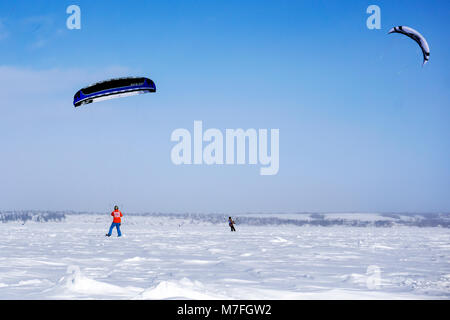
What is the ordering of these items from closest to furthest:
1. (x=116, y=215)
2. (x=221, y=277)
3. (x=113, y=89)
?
1. (x=221, y=277)
2. (x=113, y=89)
3. (x=116, y=215)

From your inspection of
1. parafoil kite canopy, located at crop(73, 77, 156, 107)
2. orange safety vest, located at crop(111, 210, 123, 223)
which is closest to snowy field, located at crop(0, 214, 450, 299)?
parafoil kite canopy, located at crop(73, 77, 156, 107)

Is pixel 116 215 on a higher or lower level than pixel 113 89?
lower

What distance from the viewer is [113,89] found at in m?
13.1

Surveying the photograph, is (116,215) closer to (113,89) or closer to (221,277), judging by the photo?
(113,89)

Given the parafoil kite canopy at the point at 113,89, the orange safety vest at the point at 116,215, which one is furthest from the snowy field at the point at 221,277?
the orange safety vest at the point at 116,215

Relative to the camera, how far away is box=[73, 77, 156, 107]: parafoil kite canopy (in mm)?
12930

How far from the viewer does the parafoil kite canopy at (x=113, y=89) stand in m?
12.9

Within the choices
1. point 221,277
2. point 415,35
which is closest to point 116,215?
point 221,277

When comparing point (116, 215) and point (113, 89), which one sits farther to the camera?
point (116, 215)

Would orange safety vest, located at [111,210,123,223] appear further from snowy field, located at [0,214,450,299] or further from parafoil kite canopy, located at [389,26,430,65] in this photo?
parafoil kite canopy, located at [389,26,430,65]
